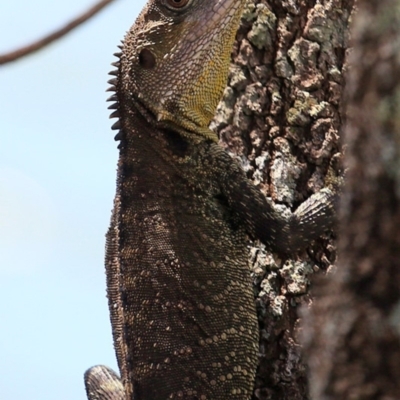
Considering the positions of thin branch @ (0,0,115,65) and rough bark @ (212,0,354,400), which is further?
rough bark @ (212,0,354,400)

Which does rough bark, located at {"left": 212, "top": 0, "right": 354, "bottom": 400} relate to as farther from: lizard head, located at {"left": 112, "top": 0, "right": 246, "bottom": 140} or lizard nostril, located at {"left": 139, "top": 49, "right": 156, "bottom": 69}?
lizard nostril, located at {"left": 139, "top": 49, "right": 156, "bottom": 69}

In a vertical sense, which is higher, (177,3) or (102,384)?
(177,3)

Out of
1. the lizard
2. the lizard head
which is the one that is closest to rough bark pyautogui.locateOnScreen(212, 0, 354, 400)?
the lizard

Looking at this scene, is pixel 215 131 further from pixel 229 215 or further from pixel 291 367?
pixel 291 367

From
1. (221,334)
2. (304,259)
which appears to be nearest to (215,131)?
(304,259)

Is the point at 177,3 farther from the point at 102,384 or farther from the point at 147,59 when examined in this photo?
the point at 102,384

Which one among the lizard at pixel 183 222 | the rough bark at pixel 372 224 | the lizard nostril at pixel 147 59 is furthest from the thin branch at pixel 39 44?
the lizard nostril at pixel 147 59

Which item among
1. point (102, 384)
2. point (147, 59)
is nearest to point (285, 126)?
point (147, 59)
